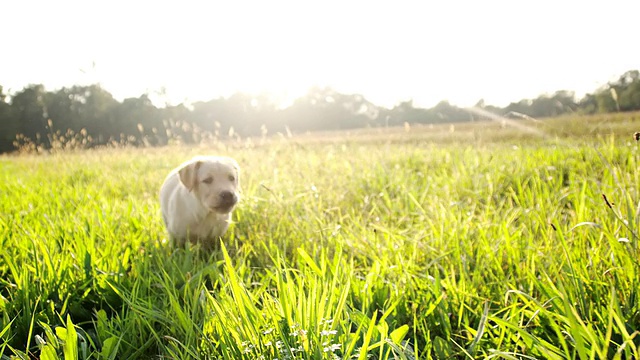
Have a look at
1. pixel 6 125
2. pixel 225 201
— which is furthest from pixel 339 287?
pixel 6 125

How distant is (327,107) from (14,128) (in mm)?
28737

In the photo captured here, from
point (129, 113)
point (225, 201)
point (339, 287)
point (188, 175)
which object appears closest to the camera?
point (339, 287)

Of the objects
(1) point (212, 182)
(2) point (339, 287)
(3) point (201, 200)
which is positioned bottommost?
(2) point (339, 287)

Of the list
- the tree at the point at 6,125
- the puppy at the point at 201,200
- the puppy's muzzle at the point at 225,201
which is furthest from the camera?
the tree at the point at 6,125

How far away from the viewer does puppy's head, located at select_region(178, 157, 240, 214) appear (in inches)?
110

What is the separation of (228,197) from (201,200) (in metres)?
0.29

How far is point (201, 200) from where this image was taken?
2947mm

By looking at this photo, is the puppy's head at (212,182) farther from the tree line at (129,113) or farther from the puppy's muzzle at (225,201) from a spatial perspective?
the tree line at (129,113)

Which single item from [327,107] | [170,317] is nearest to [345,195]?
[170,317]

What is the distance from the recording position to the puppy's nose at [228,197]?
277 centimetres

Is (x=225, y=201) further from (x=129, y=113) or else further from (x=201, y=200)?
(x=129, y=113)

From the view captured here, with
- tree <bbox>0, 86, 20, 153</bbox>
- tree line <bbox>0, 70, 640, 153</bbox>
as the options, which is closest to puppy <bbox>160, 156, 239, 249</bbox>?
tree line <bbox>0, 70, 640, 153</bbox>

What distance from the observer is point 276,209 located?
3262 mm

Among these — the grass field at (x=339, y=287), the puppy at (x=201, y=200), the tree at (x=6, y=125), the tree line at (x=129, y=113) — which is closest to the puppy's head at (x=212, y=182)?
the puppy at (x=201, y=200)
